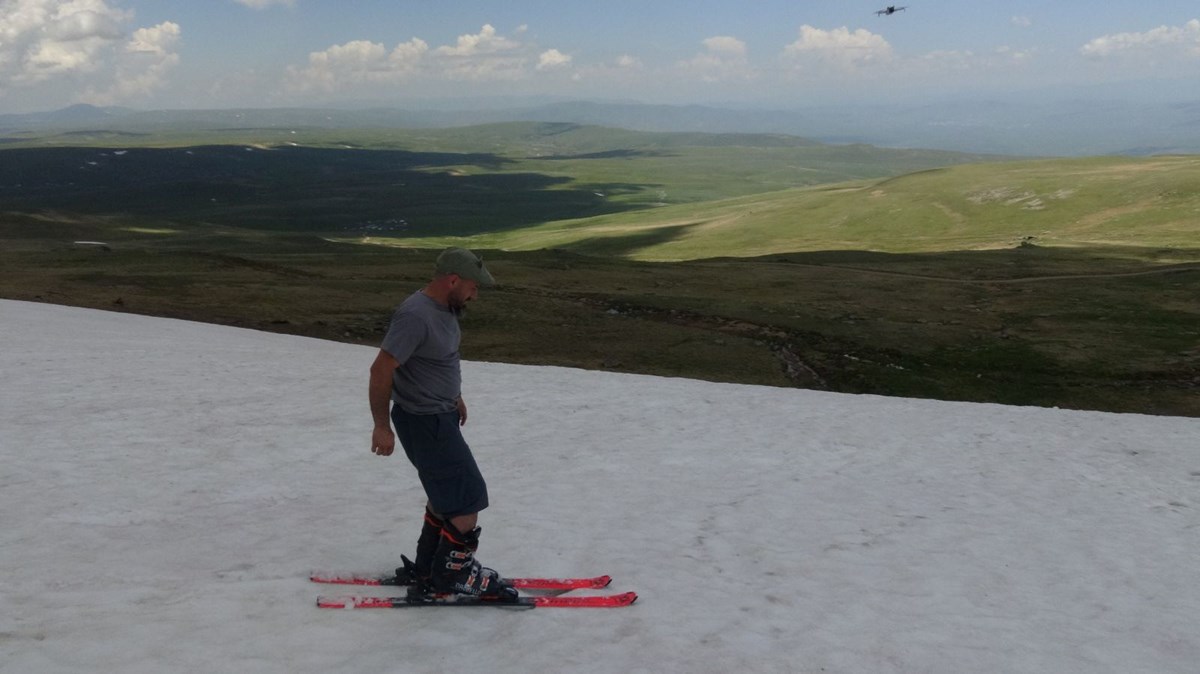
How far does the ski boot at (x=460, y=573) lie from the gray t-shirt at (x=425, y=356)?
53.4 inches

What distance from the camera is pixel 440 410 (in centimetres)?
955

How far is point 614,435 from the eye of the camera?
18891 millimetres

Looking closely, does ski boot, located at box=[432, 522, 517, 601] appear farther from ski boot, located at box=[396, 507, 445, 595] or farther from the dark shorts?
the dark shorts

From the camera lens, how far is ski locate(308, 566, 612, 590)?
10.3 metres

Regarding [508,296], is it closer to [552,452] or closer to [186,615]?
[552,452]

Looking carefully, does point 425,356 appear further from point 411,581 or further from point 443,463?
point 411,581

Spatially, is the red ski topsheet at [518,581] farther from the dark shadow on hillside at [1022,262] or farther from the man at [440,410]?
the dark shadow on hillside at [1022,262]

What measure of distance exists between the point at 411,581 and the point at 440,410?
2.12 meters

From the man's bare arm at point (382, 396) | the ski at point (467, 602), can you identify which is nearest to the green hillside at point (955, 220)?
the ski at point (467, 602)

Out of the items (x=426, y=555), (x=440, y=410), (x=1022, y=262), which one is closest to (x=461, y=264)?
(x=440, y=410)

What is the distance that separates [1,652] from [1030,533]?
42.4 ft

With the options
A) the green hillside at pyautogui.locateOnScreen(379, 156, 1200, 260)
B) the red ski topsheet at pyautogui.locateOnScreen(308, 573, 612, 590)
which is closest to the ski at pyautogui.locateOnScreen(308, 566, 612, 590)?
the red ski topsheet at pyautogui.locateOnScreen(308, 573, 612, 590)

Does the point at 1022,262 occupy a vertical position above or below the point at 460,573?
below

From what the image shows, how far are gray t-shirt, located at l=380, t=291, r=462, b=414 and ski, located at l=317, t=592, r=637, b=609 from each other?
78.7 inches
